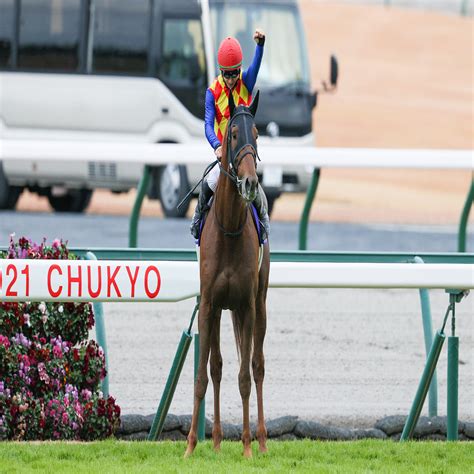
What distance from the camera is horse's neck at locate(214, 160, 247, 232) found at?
7.23 m

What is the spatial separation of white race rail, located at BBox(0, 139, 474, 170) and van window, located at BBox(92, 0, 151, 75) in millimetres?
8180

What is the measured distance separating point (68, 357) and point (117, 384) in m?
2.45

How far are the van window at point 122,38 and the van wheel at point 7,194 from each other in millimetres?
2033

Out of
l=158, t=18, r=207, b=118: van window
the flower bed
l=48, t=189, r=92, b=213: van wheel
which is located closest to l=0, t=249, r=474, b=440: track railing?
the flower bed

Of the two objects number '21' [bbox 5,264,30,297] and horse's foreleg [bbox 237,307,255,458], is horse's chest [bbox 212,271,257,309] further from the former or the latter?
number '21' [bbox 5,264,30,297]

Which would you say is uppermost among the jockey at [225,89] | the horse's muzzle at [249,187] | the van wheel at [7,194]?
the jockey at [225,89]

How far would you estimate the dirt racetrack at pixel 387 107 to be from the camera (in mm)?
29469

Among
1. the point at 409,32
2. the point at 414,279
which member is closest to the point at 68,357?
the point at 414,279

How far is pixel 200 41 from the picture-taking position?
2270cm

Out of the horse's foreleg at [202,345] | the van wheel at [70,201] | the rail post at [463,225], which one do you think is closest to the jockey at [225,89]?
the horse's foreleg at [202,345]

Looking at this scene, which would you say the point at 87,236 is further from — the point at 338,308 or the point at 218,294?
the point at 218,294

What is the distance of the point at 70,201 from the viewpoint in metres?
24.6

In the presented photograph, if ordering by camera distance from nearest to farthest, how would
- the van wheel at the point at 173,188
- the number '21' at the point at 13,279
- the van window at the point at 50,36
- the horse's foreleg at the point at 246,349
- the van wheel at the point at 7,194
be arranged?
1. the horse's foreleg at the point at 246,349
2. the number '21' at the point at 13,279
3. the van wheel at the point at 173,188
4. the van wheel at the point at 7,194
5. the van window at the point at 50,36

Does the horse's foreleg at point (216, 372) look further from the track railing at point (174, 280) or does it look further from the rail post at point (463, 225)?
the rail post at point (463, 225)
